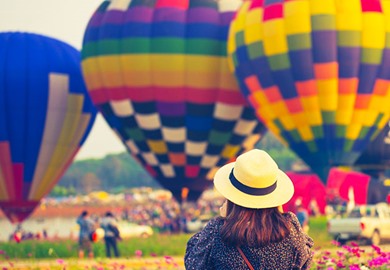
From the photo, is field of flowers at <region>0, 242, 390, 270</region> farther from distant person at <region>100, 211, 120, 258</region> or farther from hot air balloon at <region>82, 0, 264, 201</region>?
hot air balloon at <region>82, 0, 264, 201</region>

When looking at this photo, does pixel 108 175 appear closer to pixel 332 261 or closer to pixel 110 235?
pixel 110 235

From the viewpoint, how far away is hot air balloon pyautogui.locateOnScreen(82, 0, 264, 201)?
27281 millimetres

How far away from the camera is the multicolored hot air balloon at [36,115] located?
28703mm

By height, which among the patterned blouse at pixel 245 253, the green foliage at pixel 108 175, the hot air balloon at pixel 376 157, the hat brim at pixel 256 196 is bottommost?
the green foliage at pixel 108 175

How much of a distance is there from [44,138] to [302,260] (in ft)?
80.6

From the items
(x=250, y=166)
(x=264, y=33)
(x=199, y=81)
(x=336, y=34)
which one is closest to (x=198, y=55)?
(x=199, y=81)

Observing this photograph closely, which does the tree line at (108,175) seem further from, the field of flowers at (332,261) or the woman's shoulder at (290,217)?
the woman's shoulder at (290,217)

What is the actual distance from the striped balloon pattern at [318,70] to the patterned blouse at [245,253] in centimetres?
1910

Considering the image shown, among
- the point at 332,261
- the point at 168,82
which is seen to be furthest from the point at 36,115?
the point at 332,261

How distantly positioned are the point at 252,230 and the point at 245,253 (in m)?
0.13

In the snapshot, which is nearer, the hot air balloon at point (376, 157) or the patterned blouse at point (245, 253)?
the patterned blouse at point (245, 253)

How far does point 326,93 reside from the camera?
80.6 feet

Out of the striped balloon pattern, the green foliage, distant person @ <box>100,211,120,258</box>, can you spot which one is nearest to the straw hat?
distant person @ <box>100,211,120,258</box>

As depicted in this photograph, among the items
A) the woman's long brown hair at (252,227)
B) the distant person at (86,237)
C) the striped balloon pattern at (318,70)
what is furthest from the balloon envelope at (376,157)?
the woman's long brown hair at (252,227)
